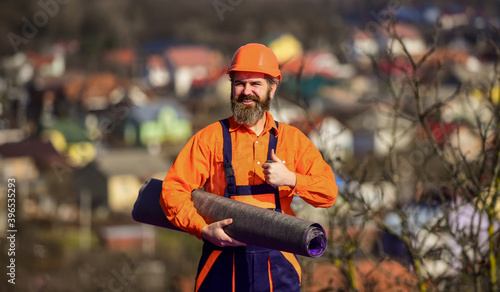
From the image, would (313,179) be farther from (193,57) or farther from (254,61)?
(193,57)

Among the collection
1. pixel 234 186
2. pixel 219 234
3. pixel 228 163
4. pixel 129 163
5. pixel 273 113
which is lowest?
pixel 219 234

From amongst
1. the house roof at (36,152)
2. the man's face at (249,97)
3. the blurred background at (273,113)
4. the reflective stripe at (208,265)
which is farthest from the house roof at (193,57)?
the reflective stripe at (208,265)

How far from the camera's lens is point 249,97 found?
4.80 metres

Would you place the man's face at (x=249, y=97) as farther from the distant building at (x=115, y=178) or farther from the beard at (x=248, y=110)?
the distant building at (x=115, y=178)

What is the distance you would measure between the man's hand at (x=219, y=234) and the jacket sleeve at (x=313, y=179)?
0.44 metres

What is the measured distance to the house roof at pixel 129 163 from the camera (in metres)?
66.4

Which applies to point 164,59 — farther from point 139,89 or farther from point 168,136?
point 168,136

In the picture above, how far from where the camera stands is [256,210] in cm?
454

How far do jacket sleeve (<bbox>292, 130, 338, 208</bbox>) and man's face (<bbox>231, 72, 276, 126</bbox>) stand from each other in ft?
1.07

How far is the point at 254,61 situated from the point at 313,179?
0.76 m

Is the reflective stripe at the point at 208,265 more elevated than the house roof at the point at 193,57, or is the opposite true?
the house roof at the point at 193,57

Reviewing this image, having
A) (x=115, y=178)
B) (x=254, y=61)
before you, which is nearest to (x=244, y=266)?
(x=254, y=61)

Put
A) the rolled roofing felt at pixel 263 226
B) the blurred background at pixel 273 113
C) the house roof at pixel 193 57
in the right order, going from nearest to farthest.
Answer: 1. the rolled roofing felt at pixel 263 226
2. the blurred background at pixel 273 113
3. the house roof at pixel 193 57

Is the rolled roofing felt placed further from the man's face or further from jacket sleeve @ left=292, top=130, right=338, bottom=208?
the man's face
